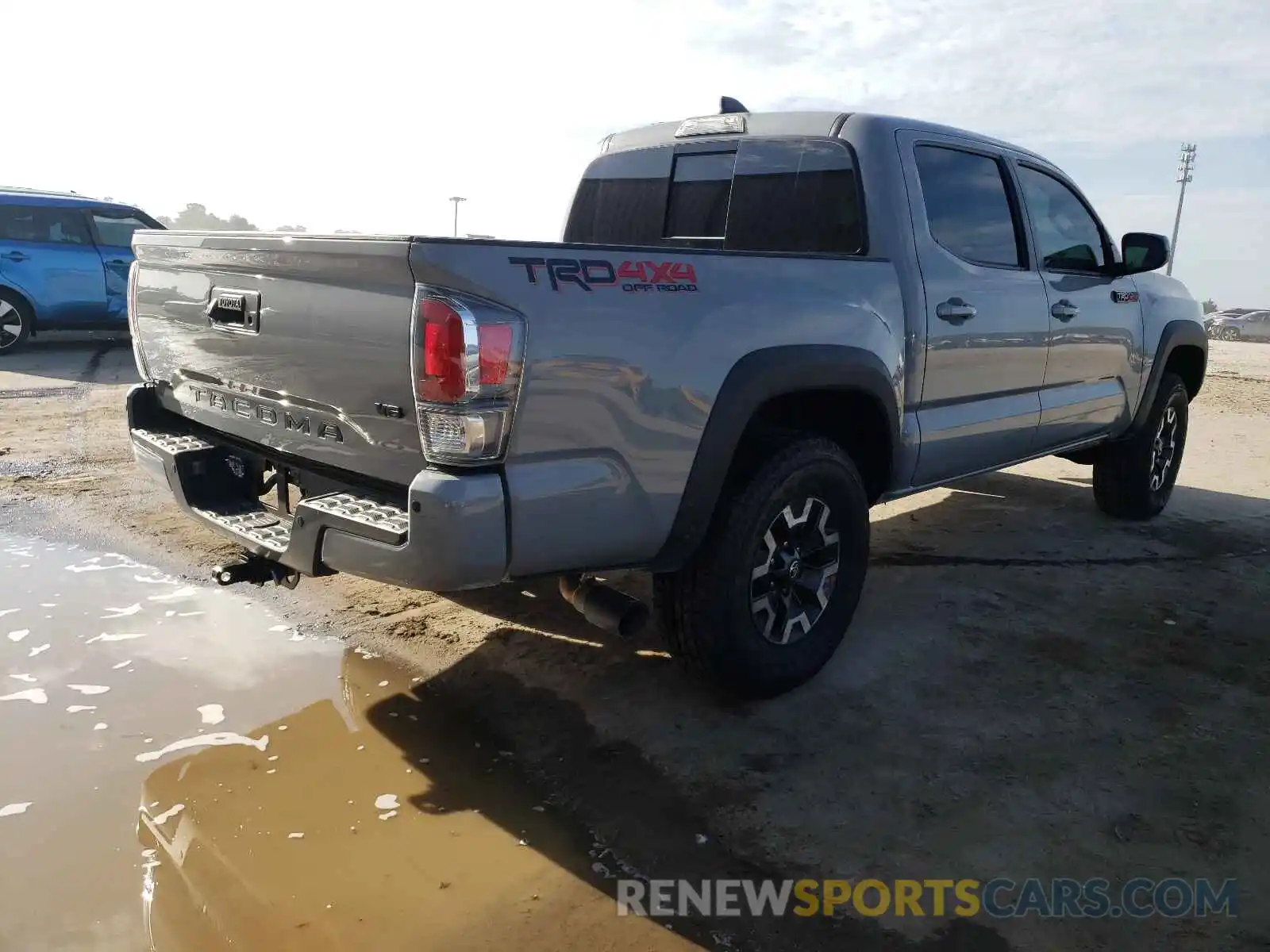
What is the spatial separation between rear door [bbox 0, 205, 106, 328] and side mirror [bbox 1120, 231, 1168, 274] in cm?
1057

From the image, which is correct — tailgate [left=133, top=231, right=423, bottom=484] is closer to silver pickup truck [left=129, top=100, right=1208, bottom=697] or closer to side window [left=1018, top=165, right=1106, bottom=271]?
silver pickup truck [left=129, top=100, right=1208, bottom=697]

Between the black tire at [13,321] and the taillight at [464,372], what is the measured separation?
34.2 feet

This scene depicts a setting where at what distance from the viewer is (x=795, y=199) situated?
3.77 m

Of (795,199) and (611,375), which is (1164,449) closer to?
(795,199)

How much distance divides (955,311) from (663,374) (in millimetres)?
1662

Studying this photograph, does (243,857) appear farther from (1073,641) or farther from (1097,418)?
(1097,418)

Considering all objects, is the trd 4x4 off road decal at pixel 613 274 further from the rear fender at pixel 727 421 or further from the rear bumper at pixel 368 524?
the rear bumper at pixel 368 524

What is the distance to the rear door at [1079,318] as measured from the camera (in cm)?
452

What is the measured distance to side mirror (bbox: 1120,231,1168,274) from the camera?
15.4 ft

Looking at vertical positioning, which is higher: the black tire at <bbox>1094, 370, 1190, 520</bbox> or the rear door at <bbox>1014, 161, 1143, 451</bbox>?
the rear door at <bbox>1014, 161, 1143, 451</bbox>

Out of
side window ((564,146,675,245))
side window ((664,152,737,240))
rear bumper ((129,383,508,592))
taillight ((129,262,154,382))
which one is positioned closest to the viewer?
rear bumper ((129,383,508,592))

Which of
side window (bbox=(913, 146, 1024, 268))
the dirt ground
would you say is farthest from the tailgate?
side window (bbox=(913, 146, 1024, 268))

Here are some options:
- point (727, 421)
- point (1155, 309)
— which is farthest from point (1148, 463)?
point (727, 421)

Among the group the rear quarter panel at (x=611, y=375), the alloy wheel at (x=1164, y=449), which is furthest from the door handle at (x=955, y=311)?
the alloy wheel at (x=1164, y=449)
